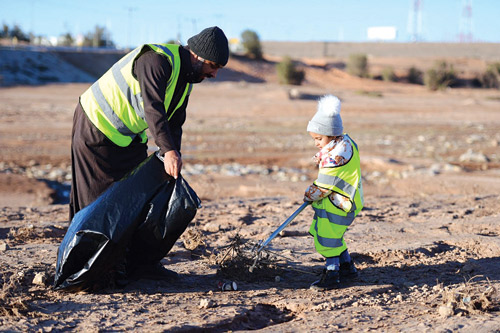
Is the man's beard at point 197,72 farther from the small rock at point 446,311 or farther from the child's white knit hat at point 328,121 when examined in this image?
the small rock at point 446,311

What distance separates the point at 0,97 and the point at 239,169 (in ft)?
51.1

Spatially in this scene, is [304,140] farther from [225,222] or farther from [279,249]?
[279,249]

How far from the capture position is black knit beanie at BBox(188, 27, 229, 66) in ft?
12.3

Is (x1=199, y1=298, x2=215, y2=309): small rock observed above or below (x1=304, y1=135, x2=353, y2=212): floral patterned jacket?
below

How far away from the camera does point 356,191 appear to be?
407 cm

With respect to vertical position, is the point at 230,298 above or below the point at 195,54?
below

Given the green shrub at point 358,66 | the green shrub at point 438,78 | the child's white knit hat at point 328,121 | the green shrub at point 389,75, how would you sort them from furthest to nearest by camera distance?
the green shrub at point 358,66 → the green shrub at point 389,75 → the green shrub at point 438,78 → the child's white knit hat at point 328,121

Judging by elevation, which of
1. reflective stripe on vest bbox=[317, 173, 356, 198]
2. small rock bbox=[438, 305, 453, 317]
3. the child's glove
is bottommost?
small rock bbox=[438, 305, 453, 317]

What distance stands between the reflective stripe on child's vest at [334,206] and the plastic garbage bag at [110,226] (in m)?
0.99

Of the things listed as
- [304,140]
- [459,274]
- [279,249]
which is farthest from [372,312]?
[304,140]

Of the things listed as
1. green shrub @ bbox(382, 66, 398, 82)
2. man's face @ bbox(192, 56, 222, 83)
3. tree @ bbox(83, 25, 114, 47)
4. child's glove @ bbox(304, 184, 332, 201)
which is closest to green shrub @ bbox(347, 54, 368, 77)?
green shrub @ bbox(382, 66, 398, 82)

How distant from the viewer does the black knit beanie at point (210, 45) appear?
375 cm

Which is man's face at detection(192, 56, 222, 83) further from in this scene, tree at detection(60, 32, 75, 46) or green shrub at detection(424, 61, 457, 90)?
tree at detection(60, 32, 75, 46)

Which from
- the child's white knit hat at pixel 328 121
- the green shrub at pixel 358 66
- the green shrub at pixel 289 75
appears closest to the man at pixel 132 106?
the child's white knit hat at pixel 328 121
